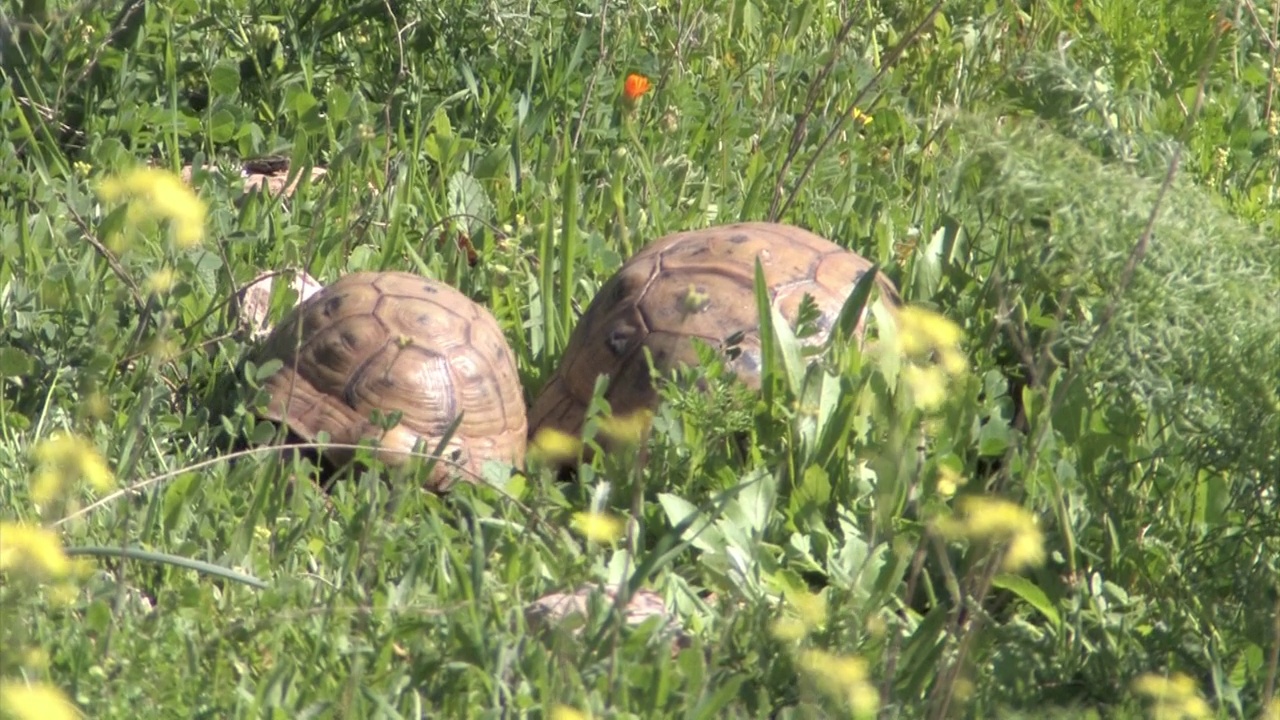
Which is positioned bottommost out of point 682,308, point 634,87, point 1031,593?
point 1031,593

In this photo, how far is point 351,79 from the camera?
5137mm

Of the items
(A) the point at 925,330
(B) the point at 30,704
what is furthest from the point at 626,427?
(B) the point at 30,704

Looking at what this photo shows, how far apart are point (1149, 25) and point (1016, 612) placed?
2168 mm

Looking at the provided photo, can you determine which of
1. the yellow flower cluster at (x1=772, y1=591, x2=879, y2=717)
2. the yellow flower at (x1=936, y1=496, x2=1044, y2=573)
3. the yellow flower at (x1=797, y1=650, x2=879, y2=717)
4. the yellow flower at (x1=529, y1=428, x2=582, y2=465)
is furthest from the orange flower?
the yellow flower at (x1=797, y1=650, x2=879, y2=717)

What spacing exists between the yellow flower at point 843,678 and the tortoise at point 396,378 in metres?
1.19

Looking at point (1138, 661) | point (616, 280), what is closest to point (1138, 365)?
point (1138, 661)

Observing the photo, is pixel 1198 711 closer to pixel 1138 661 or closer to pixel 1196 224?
pixel 1138 661

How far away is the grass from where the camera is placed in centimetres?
269

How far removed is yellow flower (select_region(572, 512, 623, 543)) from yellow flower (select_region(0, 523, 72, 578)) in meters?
0.78

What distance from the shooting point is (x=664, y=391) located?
350cm

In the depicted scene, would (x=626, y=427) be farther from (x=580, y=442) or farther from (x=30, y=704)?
(x=30, y=704)

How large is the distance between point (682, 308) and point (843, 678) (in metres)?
1.40

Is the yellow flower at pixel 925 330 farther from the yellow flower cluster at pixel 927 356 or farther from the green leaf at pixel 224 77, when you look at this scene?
the green leaf at pixel 224 77

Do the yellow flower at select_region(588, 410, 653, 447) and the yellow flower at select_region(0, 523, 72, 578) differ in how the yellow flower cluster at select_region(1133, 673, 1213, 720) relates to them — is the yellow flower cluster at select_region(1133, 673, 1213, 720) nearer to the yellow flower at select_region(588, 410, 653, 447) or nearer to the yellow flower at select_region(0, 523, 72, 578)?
the yellow flower at select_region(588, 410, 653, 447)
